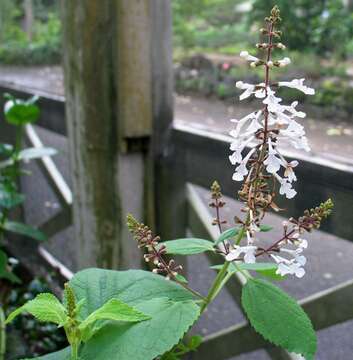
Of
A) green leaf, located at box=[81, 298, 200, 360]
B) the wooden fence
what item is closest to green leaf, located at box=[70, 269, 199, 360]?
green leaf, located at box=[81, 298, 200, 360]

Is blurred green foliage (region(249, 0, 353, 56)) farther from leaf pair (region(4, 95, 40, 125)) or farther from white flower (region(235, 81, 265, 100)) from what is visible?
white flower (region(235, 81, 265, 100))

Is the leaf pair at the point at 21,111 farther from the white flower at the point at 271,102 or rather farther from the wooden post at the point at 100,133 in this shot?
the white flower at the point at 271,102

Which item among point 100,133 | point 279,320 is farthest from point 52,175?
point 279,320

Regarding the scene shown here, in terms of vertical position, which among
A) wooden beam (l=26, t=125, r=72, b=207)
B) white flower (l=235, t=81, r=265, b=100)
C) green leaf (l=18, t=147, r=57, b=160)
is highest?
white flower (l=235, t=81, r=265, b=100)

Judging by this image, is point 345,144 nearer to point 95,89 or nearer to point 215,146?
point 215,146

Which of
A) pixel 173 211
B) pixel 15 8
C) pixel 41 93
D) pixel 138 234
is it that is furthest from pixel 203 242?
pixel 15 8

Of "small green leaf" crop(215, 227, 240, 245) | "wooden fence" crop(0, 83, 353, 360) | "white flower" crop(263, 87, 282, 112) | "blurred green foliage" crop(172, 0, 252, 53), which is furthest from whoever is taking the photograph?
"blurred green foliage" crop(172, 0, 252, 53)
